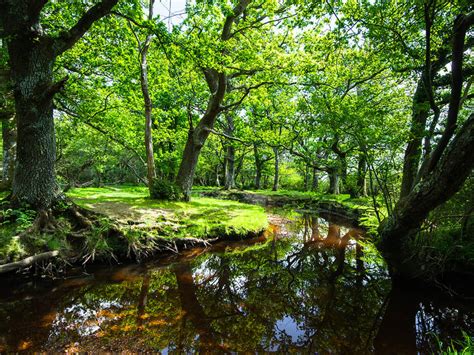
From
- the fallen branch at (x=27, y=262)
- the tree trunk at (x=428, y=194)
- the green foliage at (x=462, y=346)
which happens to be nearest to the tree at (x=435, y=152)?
the tree trunk at (x=428, y=194)

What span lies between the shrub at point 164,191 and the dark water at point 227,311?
17.0ft

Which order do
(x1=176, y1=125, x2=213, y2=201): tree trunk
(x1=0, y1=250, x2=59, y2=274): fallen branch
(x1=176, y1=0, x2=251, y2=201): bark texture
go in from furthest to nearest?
1. (x1=176, y1=125, x2=213, y2=201): tree trunk
2. (x1=176, y1=0, x2=251, y2=201): bark texture
3. (x1=0, y1=250, x2=59, y2=274): fallen branch

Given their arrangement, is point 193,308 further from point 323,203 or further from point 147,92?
point 323,203

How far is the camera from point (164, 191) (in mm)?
11773

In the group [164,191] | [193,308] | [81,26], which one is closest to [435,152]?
[193,308]

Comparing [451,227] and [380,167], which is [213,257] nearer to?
[380,167]

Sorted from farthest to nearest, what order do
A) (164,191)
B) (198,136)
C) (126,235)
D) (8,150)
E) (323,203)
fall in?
(323,203) → (198,136) → (164,191) → (8,150) → (126,235)

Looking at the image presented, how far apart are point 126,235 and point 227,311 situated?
361 centimetres

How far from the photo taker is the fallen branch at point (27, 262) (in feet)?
16.0

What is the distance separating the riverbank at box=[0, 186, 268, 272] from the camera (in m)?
5.46

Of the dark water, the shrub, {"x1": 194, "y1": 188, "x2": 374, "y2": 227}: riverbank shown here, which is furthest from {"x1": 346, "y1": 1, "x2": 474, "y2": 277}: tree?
the shrub

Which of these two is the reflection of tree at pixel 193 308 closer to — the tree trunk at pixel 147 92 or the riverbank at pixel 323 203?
the tree trunk at pixel 147 92

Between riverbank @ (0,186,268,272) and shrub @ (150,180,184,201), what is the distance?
1397mm

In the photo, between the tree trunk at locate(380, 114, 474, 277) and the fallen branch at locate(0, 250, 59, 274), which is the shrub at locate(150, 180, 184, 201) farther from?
the tree trunk at locate(380, 114, 474, 277)
